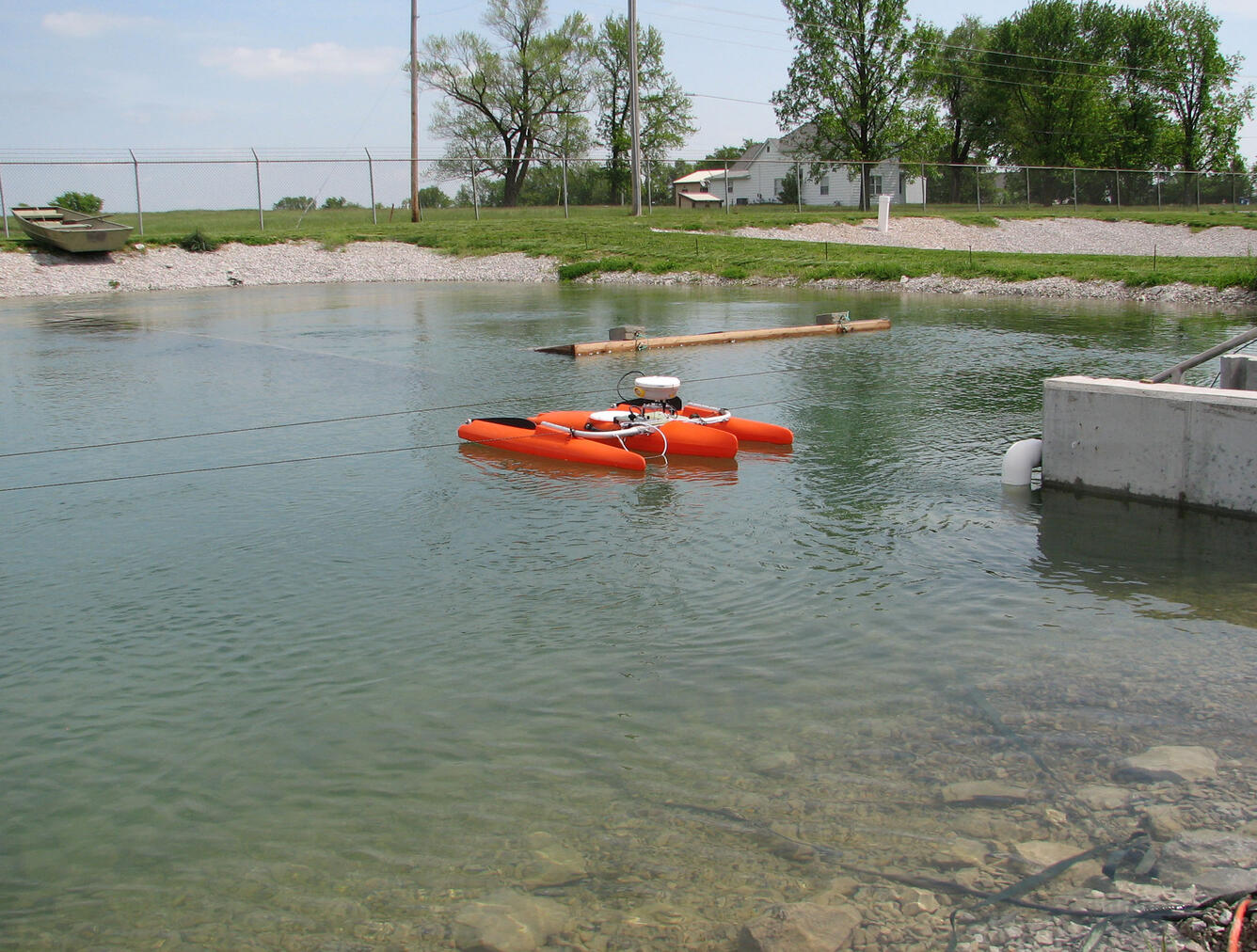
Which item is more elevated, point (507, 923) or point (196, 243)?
point (196, 243)

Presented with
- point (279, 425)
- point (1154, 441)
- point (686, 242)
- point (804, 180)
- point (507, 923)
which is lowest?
point (507, 923)

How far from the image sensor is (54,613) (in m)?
6.77

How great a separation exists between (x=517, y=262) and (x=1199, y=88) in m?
54.8

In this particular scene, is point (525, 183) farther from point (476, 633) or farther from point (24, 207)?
point (476, 633)

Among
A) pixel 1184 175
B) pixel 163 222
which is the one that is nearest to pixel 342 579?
pixel 163 222

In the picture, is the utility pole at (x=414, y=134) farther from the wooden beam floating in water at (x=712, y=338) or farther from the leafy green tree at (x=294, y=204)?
the wooden beam floating in water at (x=712, y=338)

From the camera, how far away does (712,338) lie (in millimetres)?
18250

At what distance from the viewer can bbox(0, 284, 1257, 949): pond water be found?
13.7 ft

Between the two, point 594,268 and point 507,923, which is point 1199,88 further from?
point 507,923

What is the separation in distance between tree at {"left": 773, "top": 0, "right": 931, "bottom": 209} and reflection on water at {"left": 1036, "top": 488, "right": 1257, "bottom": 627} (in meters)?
52.8

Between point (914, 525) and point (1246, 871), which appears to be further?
point (914, 525)

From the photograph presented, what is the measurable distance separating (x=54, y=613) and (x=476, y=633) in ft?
8.65

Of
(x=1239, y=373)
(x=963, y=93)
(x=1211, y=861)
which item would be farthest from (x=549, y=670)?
(x=963, y=93)

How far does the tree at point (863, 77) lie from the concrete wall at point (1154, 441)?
171ft
